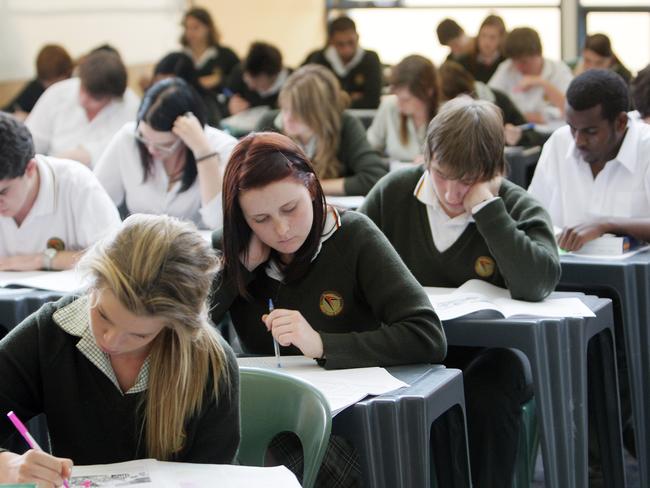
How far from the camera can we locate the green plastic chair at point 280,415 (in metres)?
1.79

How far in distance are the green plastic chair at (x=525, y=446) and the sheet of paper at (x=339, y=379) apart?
580mm

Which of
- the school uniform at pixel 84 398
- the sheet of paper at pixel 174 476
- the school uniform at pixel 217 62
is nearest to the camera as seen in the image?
the sheet of paper at pixel 174 476

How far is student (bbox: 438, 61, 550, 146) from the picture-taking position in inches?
191

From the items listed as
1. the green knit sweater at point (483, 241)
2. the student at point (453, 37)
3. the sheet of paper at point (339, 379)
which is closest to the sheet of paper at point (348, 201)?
the green knit sweater at point (483, 241)

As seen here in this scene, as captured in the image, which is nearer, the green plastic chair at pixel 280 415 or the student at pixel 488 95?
the green plastic chair at pixel 280 415

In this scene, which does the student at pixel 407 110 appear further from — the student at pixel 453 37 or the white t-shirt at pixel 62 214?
the student at pixel 453 37

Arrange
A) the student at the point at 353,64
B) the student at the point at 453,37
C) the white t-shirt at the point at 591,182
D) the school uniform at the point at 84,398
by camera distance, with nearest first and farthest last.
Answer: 1. the school uniform at the point at 84,398
2. the white t-shirt at the point at 591,182
3. the student at the point at 353,64
4. the student at the point at 453,37

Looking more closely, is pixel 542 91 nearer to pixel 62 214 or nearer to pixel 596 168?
pixel 596 168

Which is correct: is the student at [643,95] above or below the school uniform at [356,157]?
above

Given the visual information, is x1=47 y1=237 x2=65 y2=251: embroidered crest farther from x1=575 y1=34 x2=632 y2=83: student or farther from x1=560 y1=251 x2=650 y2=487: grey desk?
x1=575 y1=34 x2=632 y2=83: student

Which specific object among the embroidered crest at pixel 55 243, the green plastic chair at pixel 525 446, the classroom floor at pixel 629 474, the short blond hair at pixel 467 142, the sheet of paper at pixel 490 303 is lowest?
the classroom floor at pixel 629 474

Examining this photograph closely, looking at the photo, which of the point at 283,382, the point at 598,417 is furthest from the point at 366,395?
the point at 598,417

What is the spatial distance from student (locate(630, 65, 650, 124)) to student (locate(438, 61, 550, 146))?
99cm

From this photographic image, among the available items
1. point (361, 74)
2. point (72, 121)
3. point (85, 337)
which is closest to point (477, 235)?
point (85, 337)
